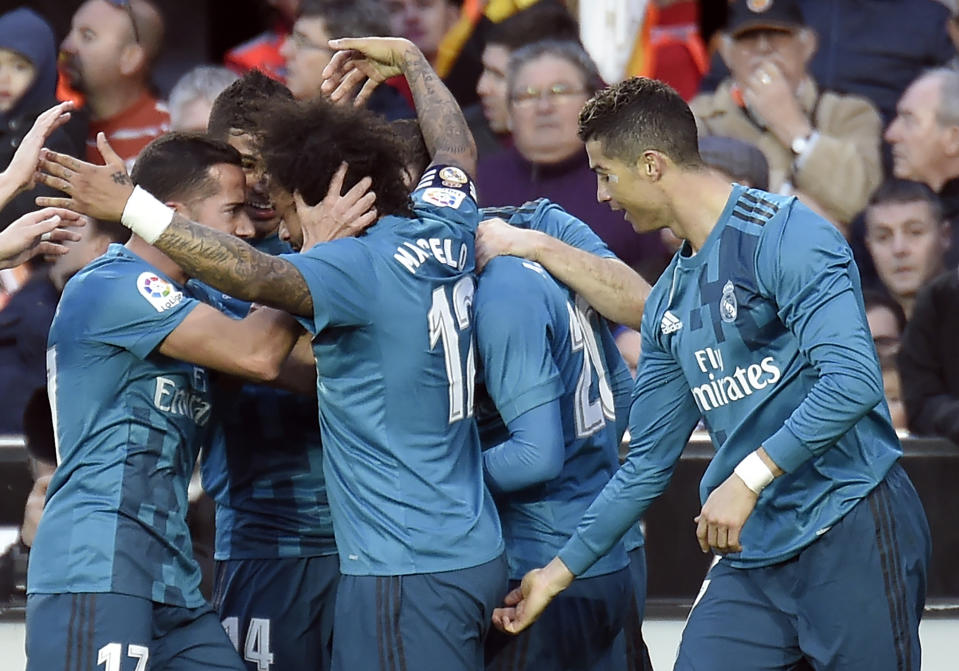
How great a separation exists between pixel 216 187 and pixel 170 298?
0.38m

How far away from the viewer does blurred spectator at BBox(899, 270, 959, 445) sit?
19.1ft

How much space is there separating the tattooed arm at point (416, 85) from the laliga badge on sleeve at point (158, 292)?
2.68 ft

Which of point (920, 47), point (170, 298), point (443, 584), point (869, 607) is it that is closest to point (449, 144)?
point (170, 298)

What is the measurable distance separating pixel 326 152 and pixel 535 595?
1220 millimetres

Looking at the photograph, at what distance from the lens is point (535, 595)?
13.4 ft

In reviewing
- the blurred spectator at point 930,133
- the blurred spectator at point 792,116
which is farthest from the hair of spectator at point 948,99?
the blurred spectator at point 792,116

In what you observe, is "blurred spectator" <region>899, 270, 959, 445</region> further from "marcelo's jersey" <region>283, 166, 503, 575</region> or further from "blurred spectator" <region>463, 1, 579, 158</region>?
"marcelo's jersey" <region>283, 166, 503, 575</region>

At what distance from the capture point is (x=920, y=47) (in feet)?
23.2

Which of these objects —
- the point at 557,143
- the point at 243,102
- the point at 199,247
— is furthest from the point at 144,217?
the point at 557,143

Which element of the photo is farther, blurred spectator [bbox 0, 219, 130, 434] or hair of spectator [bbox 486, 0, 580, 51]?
hair of spectator [bbox 486, 0, 580, 51]

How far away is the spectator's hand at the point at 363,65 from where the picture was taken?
15.1 feet

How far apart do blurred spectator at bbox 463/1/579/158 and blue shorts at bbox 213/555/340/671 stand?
2.88 metres

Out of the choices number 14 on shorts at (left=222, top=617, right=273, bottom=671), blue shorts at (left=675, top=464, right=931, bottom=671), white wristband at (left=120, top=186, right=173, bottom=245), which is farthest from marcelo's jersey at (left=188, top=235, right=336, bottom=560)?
blue shorts at (left=675, top=464, right=931, bottom=671)

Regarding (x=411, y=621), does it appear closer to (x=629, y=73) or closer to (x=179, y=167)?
(x=179, y=167)
